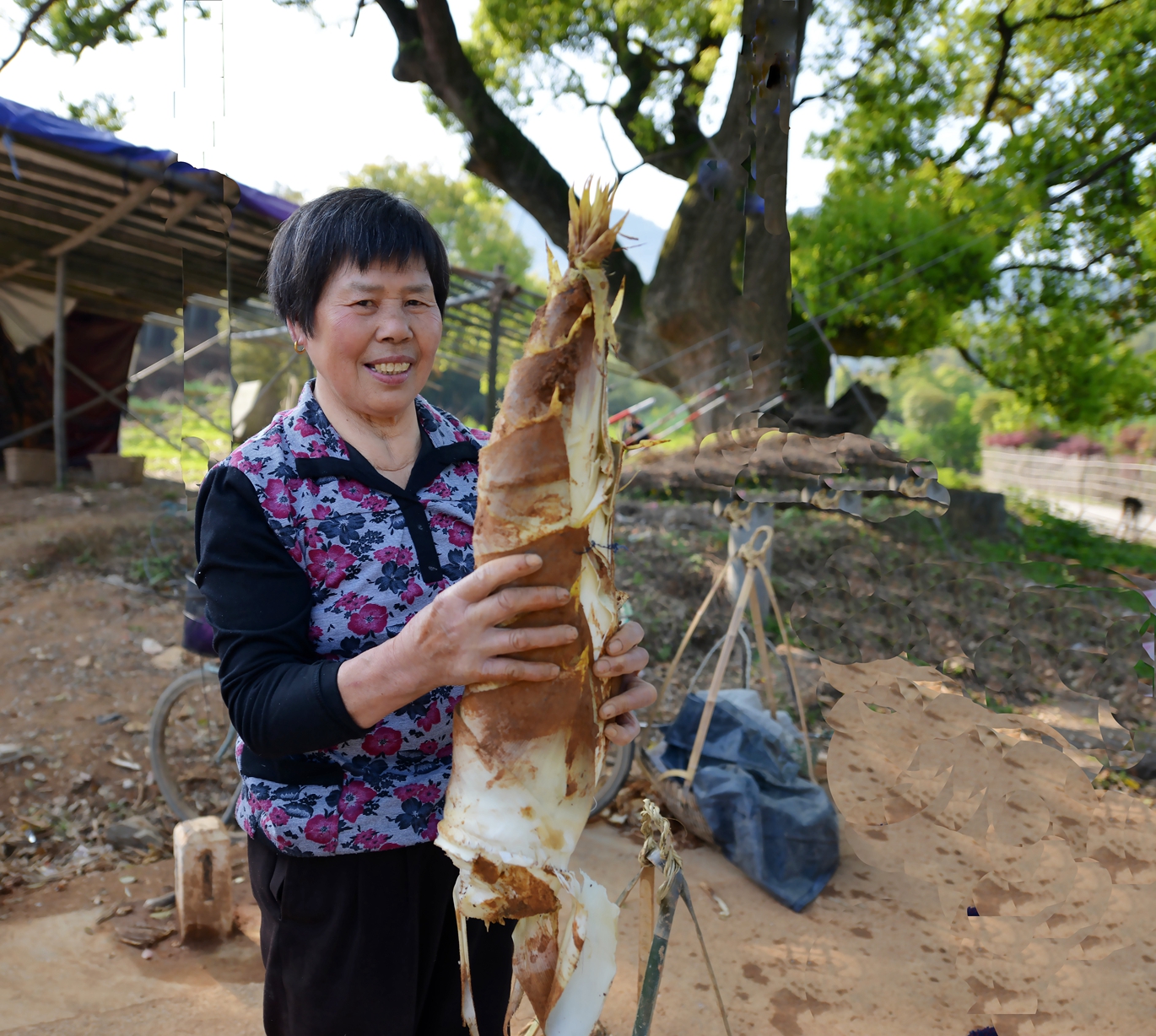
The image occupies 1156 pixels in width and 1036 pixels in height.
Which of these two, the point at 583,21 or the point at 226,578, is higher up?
the point at 583,21

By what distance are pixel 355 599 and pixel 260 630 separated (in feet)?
0.47

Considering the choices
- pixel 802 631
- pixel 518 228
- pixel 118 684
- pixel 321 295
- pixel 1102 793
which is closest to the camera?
pixel 321 295

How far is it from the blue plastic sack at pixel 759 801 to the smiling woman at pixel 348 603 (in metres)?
2.37

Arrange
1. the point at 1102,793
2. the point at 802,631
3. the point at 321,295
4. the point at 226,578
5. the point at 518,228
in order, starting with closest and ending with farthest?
the point at 226,578
the point at 321,295
the point at 1102,793
the point at 802,631
the point at 518,228

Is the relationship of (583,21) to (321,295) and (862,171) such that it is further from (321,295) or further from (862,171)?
(321,295)

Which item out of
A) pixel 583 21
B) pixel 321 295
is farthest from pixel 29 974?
pixel 583 21

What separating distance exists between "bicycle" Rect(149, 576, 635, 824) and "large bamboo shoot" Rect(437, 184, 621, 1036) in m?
1.74

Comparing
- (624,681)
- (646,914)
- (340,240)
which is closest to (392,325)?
(340,240)

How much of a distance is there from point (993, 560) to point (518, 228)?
109 ft

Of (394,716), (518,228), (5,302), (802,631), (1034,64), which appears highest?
(518,228)

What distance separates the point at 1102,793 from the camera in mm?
2170

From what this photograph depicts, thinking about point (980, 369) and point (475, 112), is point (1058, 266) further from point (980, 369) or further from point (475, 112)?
point (475, 112)

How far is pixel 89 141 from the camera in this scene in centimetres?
534

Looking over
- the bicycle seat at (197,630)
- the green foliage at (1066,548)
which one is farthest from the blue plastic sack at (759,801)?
the green foliage at (1066,548)
